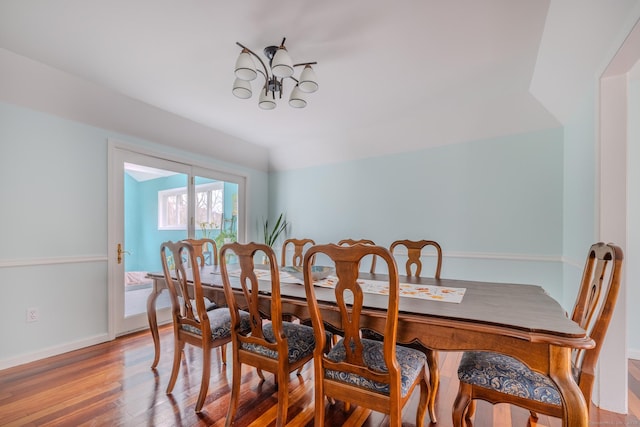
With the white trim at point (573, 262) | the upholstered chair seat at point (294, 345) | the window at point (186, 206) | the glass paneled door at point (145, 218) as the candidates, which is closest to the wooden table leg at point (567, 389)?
the upholstered chair seat at point (294, 345)

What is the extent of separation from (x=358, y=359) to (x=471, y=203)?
2.60 m

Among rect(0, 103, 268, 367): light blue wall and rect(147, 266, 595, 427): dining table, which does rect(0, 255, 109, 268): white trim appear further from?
rect(147, 266, 595, 427): dining table

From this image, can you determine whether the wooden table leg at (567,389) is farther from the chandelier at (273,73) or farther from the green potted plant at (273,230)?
the green potted plant at (273,230)

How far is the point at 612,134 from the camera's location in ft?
6.06

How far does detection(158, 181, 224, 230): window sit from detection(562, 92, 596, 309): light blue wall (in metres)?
3.91

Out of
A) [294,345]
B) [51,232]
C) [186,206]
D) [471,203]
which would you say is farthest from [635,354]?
[51,232]

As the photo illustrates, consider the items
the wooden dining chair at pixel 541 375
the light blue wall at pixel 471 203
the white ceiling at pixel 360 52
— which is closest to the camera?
the wooden dining chair at pixel 541 375

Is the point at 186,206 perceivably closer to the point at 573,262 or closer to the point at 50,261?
the point at 50,261

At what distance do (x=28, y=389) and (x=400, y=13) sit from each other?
3.51 meters

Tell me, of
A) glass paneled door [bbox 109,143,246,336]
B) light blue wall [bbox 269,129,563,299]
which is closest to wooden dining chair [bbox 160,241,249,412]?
glass paneled door [bbox 109,143,246,336]

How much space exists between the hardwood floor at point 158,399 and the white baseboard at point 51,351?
56mm

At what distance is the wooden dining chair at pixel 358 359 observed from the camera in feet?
4.02

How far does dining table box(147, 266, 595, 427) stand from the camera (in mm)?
1060

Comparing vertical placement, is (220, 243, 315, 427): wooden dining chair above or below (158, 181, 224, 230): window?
below
